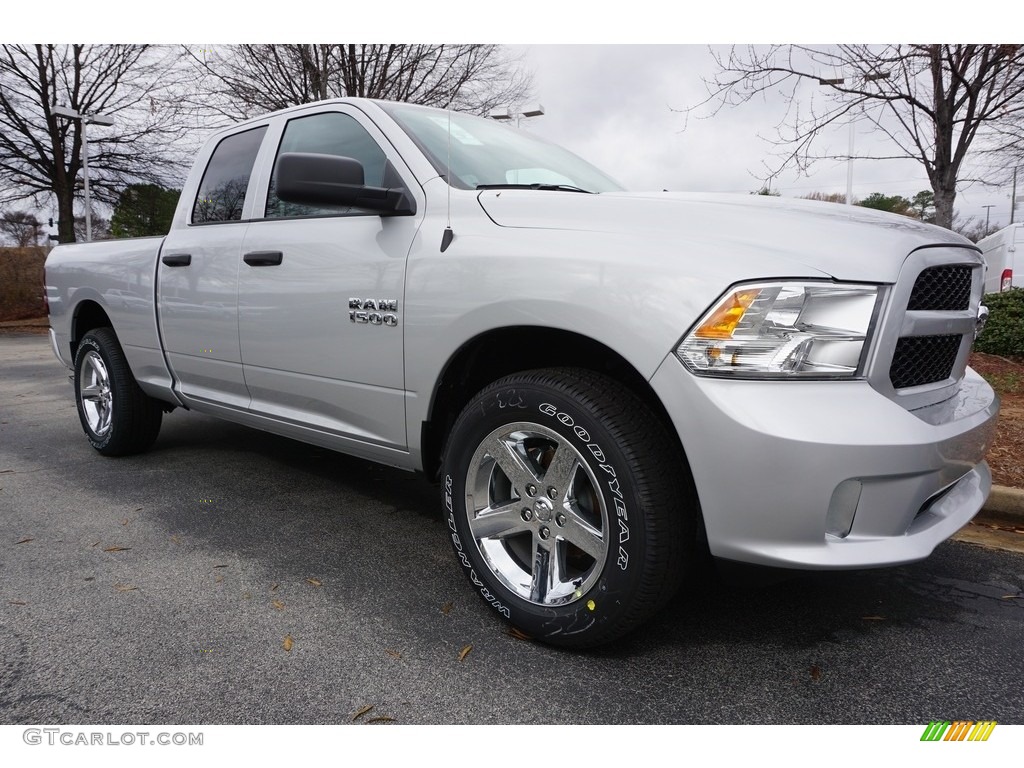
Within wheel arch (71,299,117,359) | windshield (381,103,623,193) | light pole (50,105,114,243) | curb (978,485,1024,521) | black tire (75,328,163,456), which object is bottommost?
curb (978,485,1024,521)

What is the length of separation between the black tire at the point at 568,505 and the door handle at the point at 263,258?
1294 millimetres

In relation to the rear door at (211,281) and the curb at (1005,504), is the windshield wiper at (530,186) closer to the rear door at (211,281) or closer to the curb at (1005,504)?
the rear door at (211,281)

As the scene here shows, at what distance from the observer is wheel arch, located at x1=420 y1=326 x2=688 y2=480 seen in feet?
7.70

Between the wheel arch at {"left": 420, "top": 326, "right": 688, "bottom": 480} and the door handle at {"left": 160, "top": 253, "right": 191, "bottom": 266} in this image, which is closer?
the wheel arch at {"left": 420, "top": 326, "right": 688, "bottom": 480}

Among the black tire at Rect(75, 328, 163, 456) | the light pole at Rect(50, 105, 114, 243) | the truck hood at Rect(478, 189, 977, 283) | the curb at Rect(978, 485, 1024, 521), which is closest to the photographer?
the truck hood at Rect(478, 189, 977, 283)

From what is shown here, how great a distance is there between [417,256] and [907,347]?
1629 mm

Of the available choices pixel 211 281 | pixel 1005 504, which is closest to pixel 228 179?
pixel 211 281

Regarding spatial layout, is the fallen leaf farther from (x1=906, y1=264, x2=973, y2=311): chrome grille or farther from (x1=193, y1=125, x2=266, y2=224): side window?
(x1=193, y1=125, x2=266, y2=224): side window

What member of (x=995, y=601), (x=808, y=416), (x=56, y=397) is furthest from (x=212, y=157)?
(x=56, y=397)

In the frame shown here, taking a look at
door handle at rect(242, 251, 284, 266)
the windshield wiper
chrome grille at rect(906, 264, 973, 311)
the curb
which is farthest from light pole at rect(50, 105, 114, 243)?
chrome grille at rect(906, 264, 973, 311)

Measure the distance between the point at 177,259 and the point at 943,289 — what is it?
3.52 m

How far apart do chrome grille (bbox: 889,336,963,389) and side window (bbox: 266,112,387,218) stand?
2021 mm

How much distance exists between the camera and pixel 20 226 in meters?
23.5

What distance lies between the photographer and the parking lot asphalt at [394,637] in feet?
6.90
